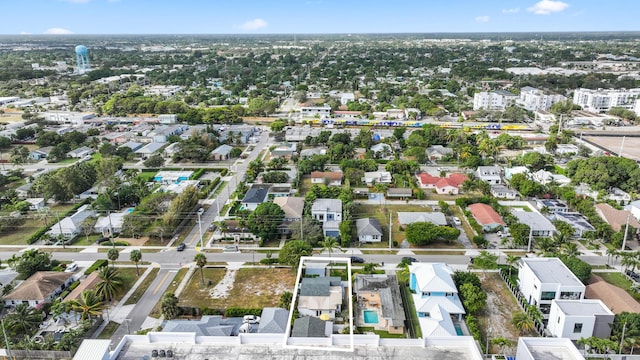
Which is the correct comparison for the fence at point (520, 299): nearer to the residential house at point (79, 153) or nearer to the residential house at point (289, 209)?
the residential house at point (289, 209)

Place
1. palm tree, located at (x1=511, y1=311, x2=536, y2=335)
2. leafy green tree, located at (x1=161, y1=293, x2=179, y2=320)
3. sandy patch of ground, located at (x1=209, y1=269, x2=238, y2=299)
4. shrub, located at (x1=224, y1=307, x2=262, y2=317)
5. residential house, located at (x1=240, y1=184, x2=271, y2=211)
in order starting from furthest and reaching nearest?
residential house, located at (x1=240, y1=184, x2=271, y2=211), sandy patch of ground, located at (x1=209, y1=269, x2=238, y2=299), shrub, located at (x1=224, y1=307, x2=262, y2=317), leafy green tree, located at (x1=161, y1=293, x2=179, y2=320), palm tree, located at (x1=511, y1=311, x2=536, y2=335)

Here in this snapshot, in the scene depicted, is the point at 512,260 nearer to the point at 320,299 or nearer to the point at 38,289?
the point at 320,299

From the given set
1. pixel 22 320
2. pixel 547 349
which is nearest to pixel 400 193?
pixel 547 349

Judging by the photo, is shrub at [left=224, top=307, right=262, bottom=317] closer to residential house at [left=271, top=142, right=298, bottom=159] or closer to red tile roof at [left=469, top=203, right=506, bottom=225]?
red tile roof at [left=469, top=203, right=506, bottom=225]

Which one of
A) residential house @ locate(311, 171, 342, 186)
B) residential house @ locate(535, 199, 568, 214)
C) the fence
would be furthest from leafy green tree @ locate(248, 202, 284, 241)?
residential house @ locate(535, 199, 568, 214)

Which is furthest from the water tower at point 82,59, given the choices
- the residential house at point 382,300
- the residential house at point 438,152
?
the residential house at point 382,300
